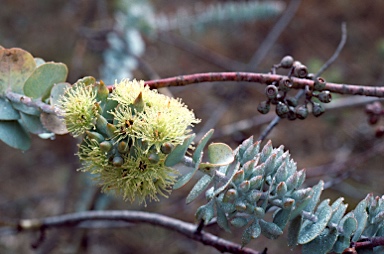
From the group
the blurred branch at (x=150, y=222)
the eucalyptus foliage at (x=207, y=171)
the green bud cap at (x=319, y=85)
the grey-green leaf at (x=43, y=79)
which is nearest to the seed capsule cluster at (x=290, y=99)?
the green bud cap at (x=319, y=85)

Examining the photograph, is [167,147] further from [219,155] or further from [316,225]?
[316,225]

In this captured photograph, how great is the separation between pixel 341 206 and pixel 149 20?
1.52 meters

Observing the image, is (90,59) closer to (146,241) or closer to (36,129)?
(146,241)

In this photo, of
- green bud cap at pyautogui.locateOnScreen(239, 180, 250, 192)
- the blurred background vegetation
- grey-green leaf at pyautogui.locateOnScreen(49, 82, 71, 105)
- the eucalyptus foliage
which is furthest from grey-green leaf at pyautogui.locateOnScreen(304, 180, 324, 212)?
the blurred background vegetation

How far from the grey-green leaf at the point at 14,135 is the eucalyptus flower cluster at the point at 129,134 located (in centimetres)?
18

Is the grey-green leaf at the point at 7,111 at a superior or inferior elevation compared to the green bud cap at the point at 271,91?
inferior

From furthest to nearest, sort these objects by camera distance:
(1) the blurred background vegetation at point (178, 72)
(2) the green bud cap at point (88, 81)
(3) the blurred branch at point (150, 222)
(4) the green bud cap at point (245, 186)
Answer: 1. (1) the blurred background vegetation at point (178, 72)
2. (3) the blurred branch at point (150, 222)
3. (2) the green bud cap at point (88, 81)
4. (4) the green bud cap at point (245, 186)

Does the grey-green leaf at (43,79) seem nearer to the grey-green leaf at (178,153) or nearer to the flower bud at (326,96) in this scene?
the grey-green leaf at (178,153)

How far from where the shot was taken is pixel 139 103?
0.71 m

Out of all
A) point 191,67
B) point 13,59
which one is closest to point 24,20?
point 191,67

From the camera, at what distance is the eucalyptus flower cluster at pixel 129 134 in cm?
69

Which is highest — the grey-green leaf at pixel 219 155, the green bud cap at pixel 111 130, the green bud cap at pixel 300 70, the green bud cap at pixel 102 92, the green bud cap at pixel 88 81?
the green bud cap at pixel 300 70

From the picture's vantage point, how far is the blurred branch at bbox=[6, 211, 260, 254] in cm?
96

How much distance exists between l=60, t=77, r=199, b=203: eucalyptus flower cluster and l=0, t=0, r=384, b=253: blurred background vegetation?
110 cm
